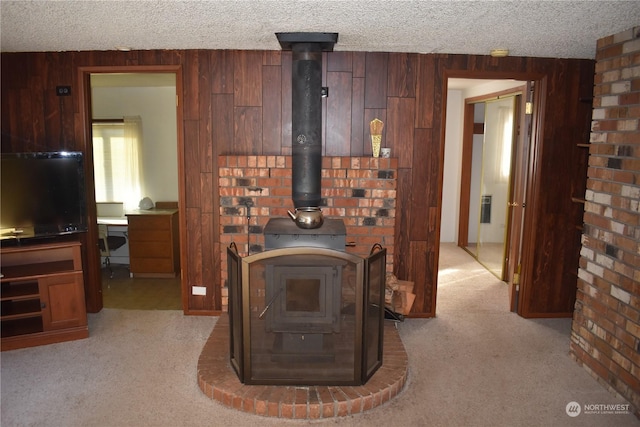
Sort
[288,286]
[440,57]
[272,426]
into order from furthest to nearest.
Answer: [440,57] → [288,286] → [272,426]

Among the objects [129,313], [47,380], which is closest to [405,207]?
[129,313]

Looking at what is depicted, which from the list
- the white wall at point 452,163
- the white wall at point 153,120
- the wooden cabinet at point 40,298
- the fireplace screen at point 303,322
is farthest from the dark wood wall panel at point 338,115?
the white wall at point 452,163

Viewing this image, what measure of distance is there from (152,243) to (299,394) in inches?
122

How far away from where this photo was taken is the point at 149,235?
17.7ft

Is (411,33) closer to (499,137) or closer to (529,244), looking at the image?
(529,244)

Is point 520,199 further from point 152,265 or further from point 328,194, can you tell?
point 152,265

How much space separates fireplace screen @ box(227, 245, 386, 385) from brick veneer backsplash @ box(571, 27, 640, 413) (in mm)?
1434

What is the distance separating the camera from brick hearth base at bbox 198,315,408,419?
2.81 m

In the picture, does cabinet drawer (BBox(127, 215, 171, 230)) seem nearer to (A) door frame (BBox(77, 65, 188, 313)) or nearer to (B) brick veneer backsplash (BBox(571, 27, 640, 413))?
(A) door frame (BBox(77, 65, 188, 313))

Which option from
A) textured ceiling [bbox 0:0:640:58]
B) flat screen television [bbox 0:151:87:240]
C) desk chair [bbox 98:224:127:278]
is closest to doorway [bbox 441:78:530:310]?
textured ceiling [bbox 0:0:640:58]

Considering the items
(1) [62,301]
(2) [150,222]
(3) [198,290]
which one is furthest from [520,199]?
(1) [62,301]

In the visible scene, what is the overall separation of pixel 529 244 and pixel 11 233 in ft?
13.4

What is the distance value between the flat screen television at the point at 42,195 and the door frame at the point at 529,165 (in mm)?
2872

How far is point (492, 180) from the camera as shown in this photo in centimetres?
604
